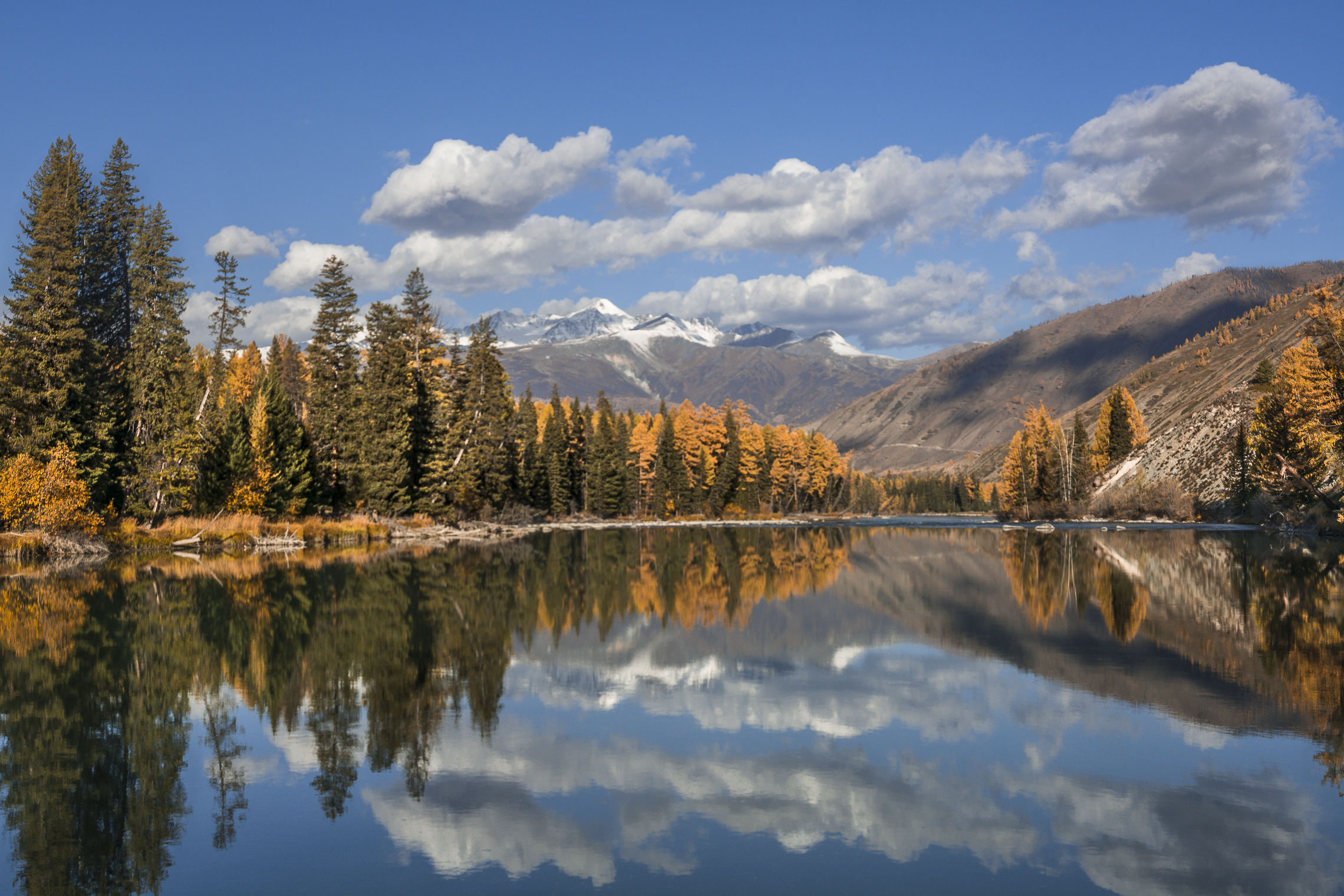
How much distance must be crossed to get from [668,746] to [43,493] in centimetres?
4133

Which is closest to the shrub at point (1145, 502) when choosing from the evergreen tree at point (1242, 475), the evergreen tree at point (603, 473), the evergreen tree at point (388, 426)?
the evergreen tree at point (1242, 475)

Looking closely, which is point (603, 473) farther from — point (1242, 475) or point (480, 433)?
point (1242, 475)

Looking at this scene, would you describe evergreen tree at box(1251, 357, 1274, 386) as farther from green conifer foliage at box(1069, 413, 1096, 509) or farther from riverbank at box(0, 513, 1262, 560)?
riverbank at box(0, 513, 1262, 560)

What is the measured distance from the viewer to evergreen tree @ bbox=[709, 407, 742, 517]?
111750mm

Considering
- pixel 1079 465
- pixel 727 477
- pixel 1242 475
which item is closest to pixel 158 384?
pixel 727 477

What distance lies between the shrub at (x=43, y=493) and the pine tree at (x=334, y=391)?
2089 cm

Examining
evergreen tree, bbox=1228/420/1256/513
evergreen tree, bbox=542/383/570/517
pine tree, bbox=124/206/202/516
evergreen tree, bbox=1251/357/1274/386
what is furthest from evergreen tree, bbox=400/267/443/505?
evergreen tree, bbox=1251/357/1274/386

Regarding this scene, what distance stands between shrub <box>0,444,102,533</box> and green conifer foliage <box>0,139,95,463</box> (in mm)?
2051

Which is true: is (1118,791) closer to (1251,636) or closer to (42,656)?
(1251,636)

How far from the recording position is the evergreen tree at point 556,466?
9931cm

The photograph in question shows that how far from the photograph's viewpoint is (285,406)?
59781mm

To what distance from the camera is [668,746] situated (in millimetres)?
12922

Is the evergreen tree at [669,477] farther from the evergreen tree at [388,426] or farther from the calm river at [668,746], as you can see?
the calm river at [668,746]

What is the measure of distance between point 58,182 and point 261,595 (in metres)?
34.4
